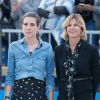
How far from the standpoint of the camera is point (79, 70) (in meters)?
5.54

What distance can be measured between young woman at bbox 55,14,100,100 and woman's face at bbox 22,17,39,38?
0.40 metres

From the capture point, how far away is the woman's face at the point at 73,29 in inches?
222

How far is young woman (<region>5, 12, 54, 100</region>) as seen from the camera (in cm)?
548

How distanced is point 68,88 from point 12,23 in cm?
322

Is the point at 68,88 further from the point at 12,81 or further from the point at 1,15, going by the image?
the point at 1,15

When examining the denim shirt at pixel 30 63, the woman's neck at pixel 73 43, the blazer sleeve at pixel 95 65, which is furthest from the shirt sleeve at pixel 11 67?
the blazer sleeve at pixel 95 65

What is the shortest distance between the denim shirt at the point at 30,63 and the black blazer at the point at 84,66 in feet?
0.43

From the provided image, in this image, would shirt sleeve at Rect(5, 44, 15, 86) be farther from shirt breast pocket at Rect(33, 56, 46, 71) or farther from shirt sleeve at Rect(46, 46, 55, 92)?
shirt sleeve at Rect(46, 46, 55, 92)

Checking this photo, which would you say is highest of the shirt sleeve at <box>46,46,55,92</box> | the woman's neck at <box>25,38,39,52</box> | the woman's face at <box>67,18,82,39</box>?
the woman's face at <box>67,18,82,39</box>

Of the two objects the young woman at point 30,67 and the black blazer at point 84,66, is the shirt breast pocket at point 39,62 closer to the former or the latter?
the young woman at point 30,67

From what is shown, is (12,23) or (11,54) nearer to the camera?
(11,54)

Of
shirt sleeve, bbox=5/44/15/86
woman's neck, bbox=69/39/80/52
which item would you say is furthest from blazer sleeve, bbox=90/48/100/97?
shirt sleeve, bbox=5/44/15/86

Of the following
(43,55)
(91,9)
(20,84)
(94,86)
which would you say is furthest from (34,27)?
(91,9)

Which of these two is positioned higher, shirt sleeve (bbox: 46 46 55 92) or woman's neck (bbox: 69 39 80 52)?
woman's neck (bbox: 69 39 80 52)
